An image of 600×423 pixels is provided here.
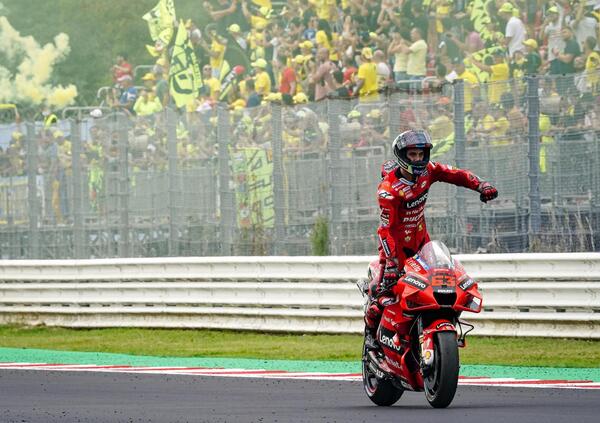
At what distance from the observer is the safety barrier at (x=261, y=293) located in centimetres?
1323

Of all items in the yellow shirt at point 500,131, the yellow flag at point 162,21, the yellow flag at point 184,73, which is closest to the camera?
the yellow shirt at point 500,131

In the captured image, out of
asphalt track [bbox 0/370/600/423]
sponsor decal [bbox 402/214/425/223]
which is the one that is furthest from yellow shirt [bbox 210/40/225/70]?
sponsor decal [bbox 402/214/425/223]

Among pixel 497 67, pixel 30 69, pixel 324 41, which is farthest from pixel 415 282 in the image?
pixel 30 69

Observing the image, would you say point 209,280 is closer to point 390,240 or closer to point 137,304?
point 137,304

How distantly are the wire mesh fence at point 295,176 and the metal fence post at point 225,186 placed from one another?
12 mm

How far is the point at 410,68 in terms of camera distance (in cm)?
1806

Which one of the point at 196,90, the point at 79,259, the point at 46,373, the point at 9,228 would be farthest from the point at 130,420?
the point at 196,90

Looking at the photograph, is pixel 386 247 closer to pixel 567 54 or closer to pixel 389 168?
pixel 389 168

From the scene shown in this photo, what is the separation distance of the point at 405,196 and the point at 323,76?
1043 cm

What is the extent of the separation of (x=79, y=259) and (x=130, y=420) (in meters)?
9.55

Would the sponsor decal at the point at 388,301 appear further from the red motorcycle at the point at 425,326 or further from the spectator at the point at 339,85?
the spectator at the point at 339,85

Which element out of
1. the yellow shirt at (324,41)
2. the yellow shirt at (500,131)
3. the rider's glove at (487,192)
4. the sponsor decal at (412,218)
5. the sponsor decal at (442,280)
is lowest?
the sponsor decal at (442,280)

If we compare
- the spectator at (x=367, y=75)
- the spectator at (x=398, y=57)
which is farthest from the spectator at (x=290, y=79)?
the spectator at (x=398, y=57)

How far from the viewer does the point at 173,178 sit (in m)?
16.6
